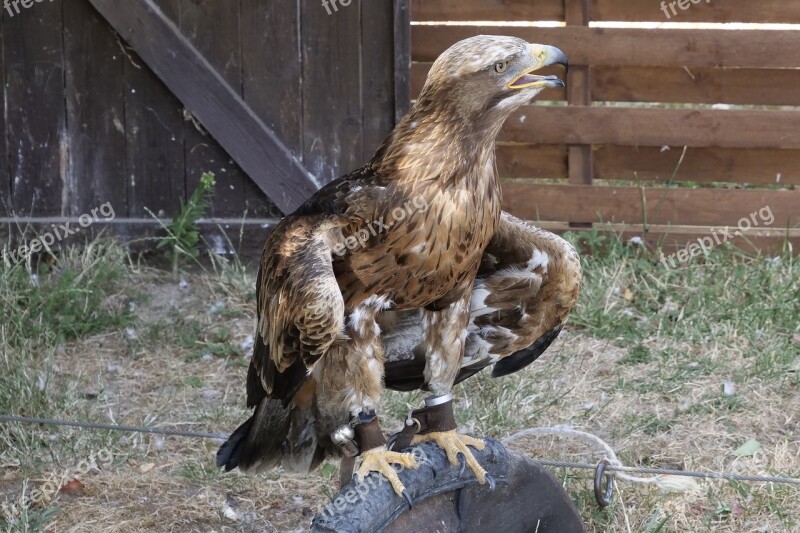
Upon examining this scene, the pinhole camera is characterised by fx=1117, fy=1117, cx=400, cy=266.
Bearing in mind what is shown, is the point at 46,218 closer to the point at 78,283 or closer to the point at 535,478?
the point at 78,283

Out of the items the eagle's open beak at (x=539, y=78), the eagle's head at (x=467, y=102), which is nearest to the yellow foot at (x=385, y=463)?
the eagle's head at (x=467, y=102)

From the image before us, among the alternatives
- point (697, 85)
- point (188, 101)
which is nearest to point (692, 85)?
point (697, 85)

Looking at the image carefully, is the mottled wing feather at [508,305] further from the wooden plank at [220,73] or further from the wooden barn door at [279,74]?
the wooden plank at [220,73]

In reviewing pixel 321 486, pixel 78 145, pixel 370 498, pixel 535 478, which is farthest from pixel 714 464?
pixel 78 145

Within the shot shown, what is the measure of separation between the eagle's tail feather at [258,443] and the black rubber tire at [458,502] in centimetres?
51

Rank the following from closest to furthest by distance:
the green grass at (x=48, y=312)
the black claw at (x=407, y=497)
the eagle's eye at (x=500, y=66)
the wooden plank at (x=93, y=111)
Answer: the eagle's eye at (x=500, y=66) < the black claw at (x=407, y=497) < the green grass at (x=48, y=312) < the wooden plank at (x=93, y=111)

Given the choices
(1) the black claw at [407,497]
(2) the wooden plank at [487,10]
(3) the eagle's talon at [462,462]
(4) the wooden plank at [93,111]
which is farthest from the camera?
(2) the wooden plank at [487,10]

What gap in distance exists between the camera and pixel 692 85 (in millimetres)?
6637

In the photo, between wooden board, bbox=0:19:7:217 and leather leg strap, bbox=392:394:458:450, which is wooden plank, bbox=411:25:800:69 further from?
leather leg strap, bbox=392:394:458:450

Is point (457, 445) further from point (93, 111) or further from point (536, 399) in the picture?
point (93, 111)

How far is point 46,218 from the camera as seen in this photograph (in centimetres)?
655

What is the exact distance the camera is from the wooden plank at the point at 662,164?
6.68 metres

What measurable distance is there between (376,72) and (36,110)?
1.98 meters

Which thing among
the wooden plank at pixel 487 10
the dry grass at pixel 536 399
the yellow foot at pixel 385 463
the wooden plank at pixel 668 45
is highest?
the wooden plank at pixel 487 10
